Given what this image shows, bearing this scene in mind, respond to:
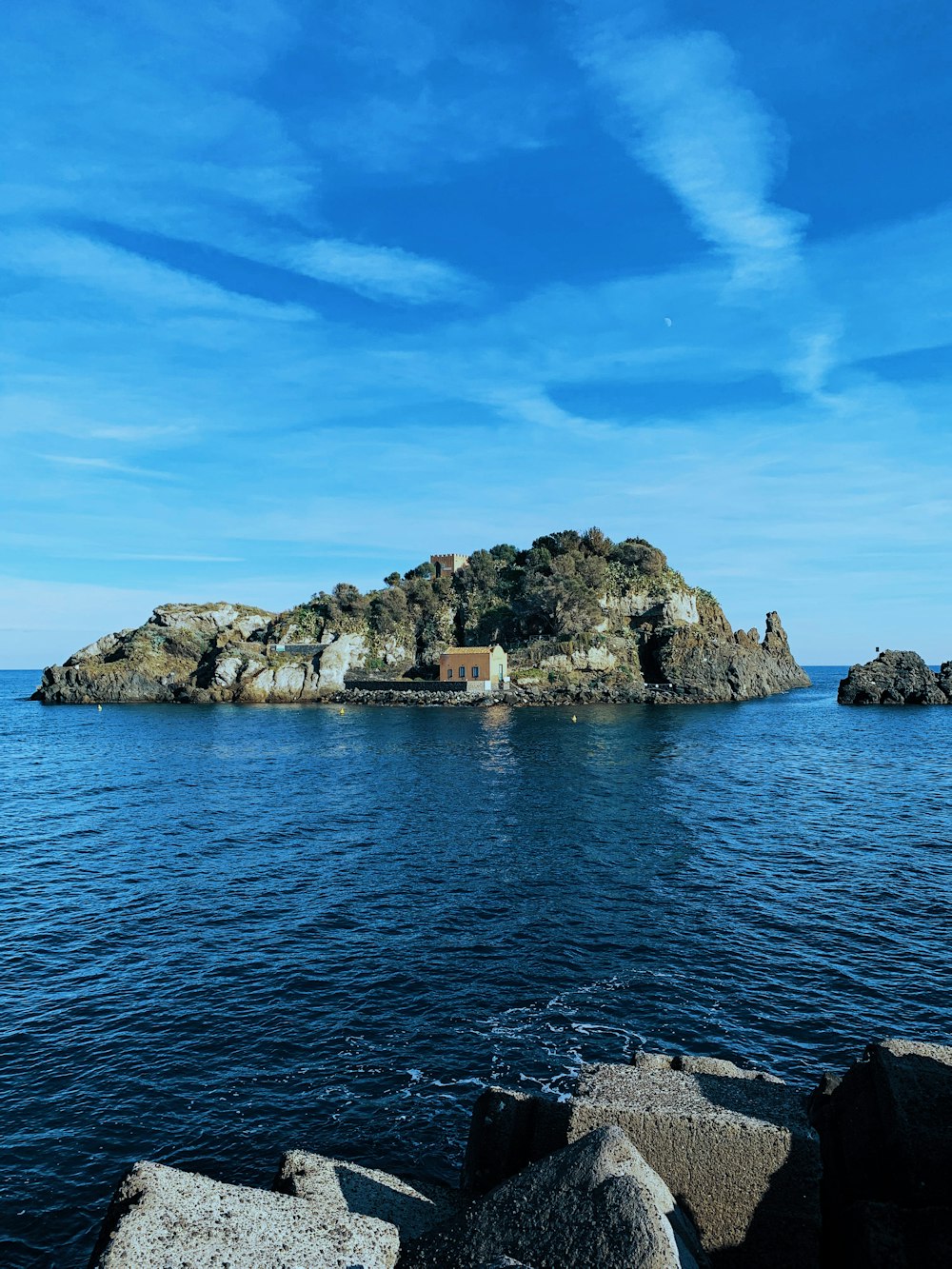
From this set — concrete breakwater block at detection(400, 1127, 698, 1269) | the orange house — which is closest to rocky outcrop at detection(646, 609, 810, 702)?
the orange house

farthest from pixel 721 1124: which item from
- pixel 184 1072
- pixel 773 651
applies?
pixel 773 651

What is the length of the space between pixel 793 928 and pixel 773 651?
177 metres

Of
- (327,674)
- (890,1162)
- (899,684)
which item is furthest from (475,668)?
(890,1162)

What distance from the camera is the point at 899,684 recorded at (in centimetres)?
14462

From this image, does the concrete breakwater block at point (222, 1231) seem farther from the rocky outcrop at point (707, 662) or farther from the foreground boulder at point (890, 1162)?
the rocky outcrop at point (707, 662)

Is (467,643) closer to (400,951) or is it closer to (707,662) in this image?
(707,662)

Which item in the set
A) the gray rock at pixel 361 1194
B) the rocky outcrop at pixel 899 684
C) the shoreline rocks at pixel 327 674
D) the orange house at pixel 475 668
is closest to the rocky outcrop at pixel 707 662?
the shoreline rocks at pixel 327 674

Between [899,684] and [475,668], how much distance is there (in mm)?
84057

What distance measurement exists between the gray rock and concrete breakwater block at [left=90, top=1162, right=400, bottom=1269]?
0.43 m

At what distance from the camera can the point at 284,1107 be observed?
16391 millimetres

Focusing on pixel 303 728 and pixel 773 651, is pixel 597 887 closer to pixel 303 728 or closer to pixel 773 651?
pixel 303 728

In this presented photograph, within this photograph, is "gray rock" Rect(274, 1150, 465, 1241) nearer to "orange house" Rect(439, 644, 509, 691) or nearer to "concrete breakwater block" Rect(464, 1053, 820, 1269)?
"concrete breakwater block" Rect(464, 1053, 820, 1269)

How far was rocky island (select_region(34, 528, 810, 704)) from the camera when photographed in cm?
13525

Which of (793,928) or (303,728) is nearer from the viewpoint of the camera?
(793,928)
